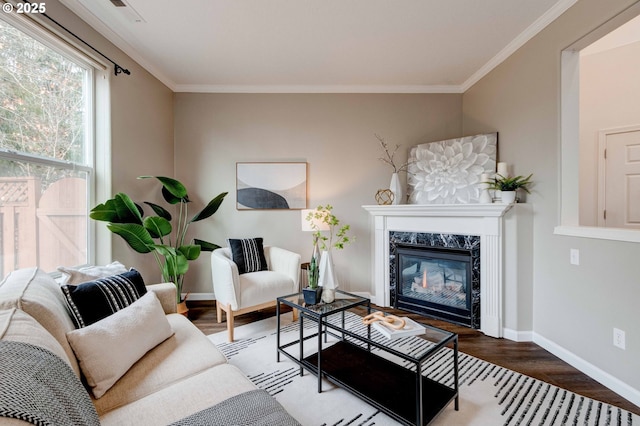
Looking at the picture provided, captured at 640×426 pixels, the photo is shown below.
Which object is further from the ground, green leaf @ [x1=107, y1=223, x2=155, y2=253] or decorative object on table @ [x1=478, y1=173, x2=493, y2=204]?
decorative object on table @ [x1=478, y1=173, x2=493, y2=204]

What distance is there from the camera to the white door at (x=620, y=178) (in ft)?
8.64

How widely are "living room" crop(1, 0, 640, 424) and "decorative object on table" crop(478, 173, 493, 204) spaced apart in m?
0.24

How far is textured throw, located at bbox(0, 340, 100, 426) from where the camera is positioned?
606mm

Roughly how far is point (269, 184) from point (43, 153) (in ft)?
6.74

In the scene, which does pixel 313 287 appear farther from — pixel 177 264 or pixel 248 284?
pixel 177 264

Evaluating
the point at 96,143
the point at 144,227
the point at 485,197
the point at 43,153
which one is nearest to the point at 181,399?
the point at 144,227

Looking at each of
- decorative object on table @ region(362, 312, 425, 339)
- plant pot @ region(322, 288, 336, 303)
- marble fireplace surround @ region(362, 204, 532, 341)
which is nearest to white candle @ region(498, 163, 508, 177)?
marble fireplace surround @ region(362, 204, 532, 341)

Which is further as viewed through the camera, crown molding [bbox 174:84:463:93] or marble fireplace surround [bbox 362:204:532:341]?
crown molding [bbox 174:84:463:93]

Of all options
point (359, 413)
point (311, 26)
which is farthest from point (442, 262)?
point (311, 26)

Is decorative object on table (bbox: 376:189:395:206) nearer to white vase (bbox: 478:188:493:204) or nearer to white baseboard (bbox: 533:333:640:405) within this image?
white vase (bbox: 478:188:493:204)

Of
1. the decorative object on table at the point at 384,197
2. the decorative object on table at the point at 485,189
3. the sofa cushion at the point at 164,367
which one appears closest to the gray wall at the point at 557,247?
the decorative object on table at the point at 485,189

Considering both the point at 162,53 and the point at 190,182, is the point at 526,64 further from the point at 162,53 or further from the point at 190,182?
the point at 190,182

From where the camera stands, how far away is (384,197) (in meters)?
3.56

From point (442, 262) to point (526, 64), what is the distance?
2008 millimetres
